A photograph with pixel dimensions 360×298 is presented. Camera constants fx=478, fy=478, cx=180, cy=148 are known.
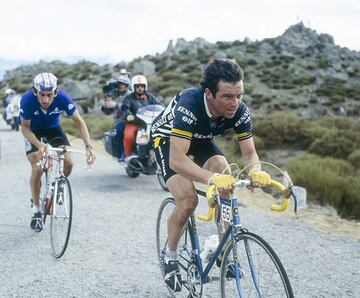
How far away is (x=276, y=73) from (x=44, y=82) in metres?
44.8

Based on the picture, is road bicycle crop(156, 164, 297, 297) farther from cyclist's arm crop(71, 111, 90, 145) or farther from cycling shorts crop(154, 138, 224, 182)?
cyclist's arm crop(71, 111, 90, 145)

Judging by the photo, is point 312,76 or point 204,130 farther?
point 312,76

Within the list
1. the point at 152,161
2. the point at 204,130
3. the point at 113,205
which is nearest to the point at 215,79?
the point at 204,130

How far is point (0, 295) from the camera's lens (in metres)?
4.37

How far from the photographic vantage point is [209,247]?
358 centimetres

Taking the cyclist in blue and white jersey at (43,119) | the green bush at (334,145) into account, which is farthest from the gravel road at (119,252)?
the green bush at (334,145)

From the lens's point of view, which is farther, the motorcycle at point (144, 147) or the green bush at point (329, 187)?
the motorcycle at point (144, 147)

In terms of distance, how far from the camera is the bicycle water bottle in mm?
3559

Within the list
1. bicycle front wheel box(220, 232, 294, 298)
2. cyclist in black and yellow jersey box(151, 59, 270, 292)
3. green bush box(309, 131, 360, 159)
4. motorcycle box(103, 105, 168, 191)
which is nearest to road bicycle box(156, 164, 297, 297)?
bicycle front wheel box(220, 232, 294, 298)

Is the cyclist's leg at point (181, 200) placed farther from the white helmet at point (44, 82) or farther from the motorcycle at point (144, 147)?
the motorcycle at point (144, 147)

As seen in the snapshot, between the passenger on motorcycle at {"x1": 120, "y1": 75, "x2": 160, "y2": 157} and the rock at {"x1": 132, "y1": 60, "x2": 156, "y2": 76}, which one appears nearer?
the passenger on motorcycle at {"x1": 120, "y1": 75, "x2": 160, "y2": 157}

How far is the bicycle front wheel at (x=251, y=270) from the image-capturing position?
2.83 metres

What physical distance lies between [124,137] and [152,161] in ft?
2.79

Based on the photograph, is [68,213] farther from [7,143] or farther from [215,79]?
[7,143]
